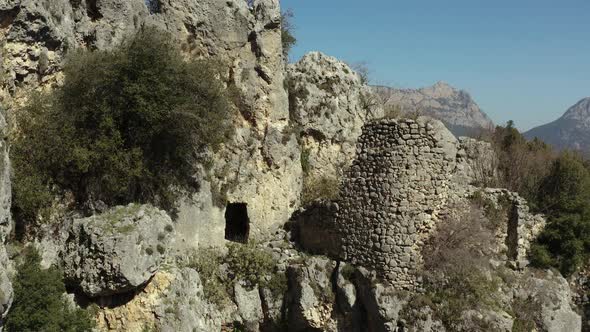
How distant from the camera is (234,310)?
1605cm

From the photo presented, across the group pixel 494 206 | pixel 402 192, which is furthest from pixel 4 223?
pixel 494 206

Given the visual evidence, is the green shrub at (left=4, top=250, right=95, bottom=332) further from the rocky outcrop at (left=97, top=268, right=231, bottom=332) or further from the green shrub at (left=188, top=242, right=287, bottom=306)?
the green shrub at (left=188, top=242, right=287, bottom=306)

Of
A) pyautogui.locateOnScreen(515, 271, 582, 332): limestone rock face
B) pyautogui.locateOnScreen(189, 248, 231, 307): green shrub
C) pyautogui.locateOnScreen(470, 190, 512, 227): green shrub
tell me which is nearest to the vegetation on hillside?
pyautogui.locateOnScreen(515, 271, 582, 332): limestone rock face

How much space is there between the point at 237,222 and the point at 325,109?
593 centimetres

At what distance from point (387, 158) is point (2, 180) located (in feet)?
31.1

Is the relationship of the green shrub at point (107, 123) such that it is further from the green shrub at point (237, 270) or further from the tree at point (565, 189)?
the tree at point (565, 189)

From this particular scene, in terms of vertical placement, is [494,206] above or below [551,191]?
below

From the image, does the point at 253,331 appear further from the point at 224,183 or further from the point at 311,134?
the point at 311,134

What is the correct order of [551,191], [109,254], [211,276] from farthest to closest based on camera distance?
[551,191] < [211,276] < [109,254]

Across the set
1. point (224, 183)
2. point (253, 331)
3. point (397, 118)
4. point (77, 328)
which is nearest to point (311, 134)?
point (224, 183)

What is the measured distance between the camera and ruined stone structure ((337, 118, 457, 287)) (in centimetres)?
1442

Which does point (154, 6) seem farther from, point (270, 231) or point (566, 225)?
point (566, 225)

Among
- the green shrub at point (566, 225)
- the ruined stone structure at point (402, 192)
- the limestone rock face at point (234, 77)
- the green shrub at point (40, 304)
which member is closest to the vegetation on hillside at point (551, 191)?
the green shrub at point (566, 225)

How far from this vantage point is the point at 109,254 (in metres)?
12.4
